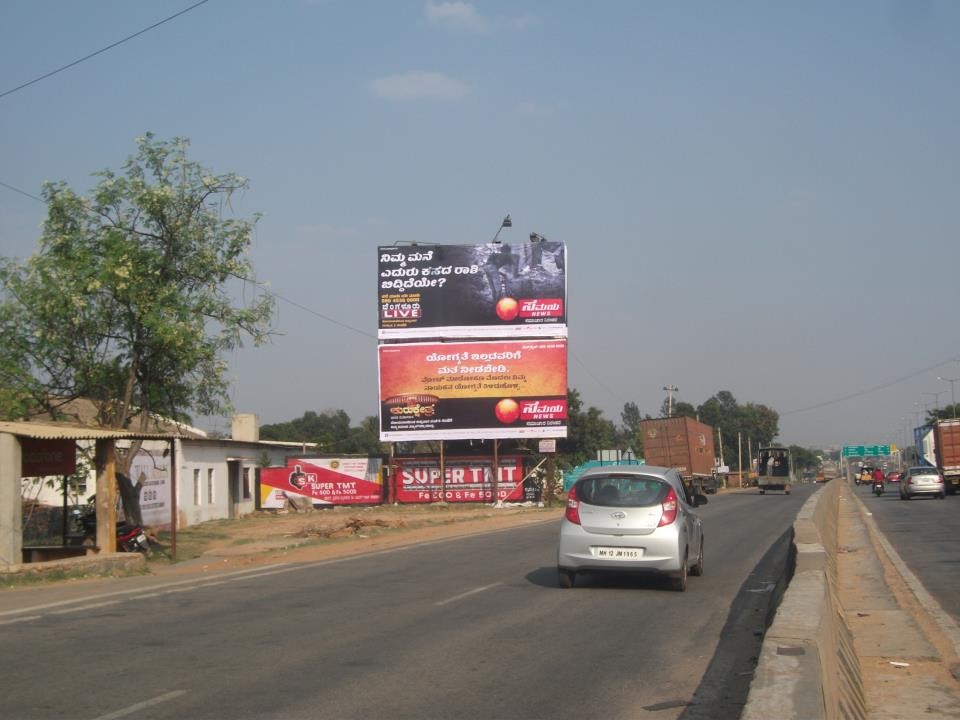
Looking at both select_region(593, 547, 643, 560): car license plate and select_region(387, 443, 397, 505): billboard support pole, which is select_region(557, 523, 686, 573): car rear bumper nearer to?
select_region(593, 547, 643, 560): car license plate

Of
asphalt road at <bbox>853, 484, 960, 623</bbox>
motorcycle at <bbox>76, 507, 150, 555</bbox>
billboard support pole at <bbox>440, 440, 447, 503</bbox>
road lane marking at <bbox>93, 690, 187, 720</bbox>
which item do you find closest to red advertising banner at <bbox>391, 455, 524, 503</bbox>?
billboard support pole at <bbox>440, 440, 447, 503</bbox>

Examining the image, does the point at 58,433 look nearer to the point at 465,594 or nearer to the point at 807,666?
the point at 465,594

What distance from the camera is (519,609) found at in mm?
11977

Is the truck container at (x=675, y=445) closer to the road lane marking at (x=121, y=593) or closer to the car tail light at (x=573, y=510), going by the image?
the road lane marking at (x=121, y=593)

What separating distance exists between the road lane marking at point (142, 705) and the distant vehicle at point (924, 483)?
144 ft

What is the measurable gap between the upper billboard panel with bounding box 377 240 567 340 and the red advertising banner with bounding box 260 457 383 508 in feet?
30.4

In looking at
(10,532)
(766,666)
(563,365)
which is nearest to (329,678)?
(766,666)

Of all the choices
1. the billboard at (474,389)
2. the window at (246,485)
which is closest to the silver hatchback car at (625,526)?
the billboard at (474,389)

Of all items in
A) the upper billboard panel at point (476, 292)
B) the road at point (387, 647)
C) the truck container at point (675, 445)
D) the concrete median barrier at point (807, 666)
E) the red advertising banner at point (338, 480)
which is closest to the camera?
the concrete median barrier at point (807, 666)

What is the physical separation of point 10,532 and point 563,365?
93.5ft

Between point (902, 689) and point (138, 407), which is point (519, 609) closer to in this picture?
point (902, 689)

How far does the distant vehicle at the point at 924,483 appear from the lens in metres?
45.2

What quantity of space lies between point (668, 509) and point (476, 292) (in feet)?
98.8

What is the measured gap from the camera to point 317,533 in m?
30.0
